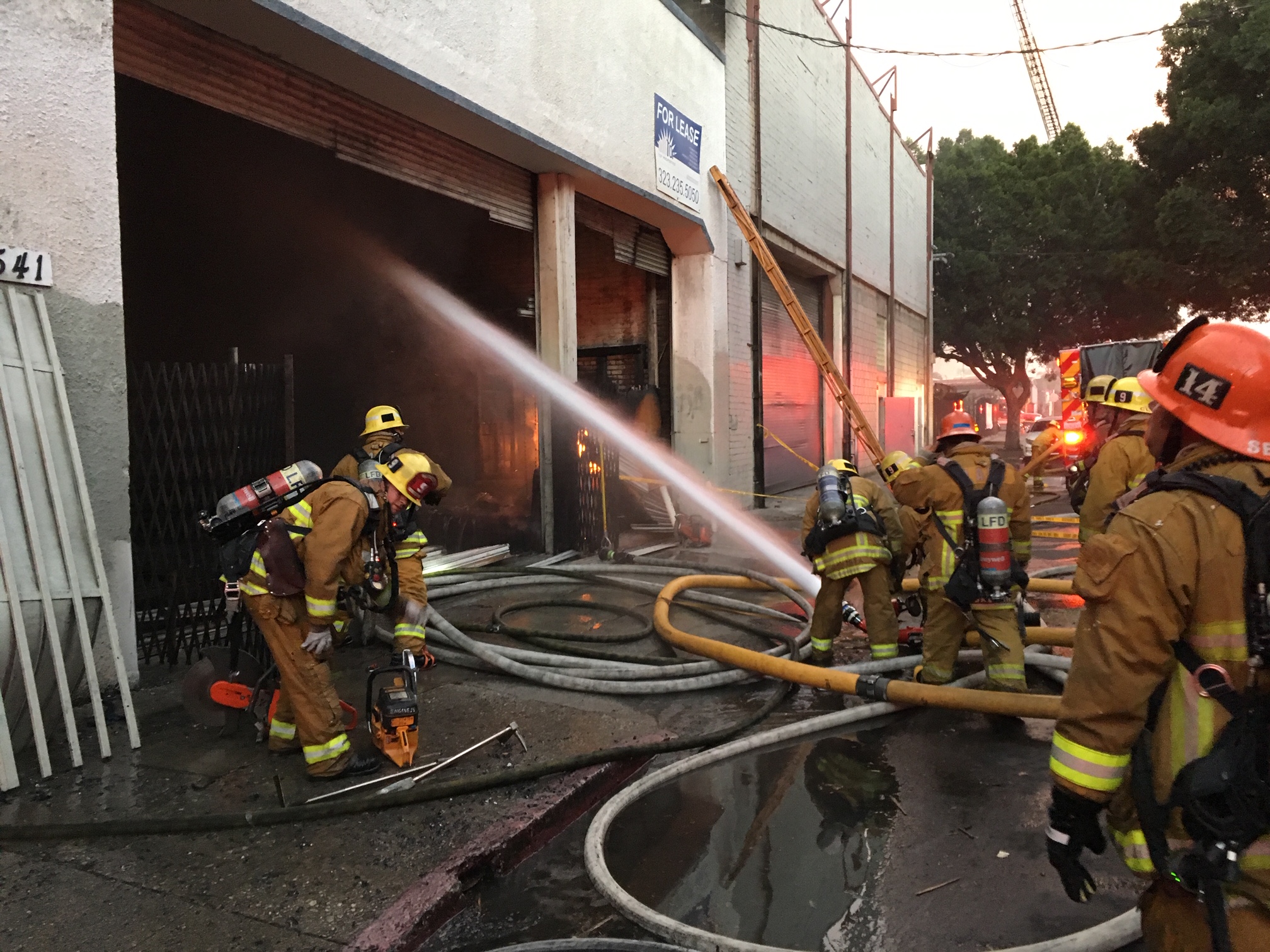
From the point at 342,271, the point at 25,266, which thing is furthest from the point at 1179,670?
the point at 342,271

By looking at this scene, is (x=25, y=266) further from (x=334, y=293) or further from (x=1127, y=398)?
(x=334, y=293)

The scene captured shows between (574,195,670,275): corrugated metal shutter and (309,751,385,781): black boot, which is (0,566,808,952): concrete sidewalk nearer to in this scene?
(309,751,385,781): black boot

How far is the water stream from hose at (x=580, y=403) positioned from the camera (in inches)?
359

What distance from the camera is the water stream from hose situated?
912 cm

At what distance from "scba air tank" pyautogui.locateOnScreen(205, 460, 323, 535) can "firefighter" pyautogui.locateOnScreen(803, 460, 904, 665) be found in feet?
9.76

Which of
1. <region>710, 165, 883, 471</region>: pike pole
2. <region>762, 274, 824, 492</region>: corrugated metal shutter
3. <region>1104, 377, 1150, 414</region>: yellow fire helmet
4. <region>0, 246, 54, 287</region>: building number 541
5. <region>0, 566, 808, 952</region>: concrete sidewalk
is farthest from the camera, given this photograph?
<region>762, 274, 824, 492</region>: corrugated metal shutter

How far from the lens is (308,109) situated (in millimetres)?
6449

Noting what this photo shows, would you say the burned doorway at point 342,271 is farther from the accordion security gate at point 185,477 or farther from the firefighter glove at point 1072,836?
the firefighter glove at point 1072,836

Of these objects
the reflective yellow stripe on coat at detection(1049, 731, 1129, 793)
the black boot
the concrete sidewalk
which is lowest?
the concrete sidewalk

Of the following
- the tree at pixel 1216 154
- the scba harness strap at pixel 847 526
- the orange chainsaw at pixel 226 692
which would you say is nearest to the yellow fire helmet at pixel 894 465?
the scba harness strap at pixel 847 526

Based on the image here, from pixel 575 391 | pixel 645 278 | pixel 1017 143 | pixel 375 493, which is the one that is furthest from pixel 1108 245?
pixel 375 493

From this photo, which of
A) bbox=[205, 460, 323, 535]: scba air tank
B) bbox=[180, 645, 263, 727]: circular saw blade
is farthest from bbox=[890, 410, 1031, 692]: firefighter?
bbox=[180, 645, 263, 727]: circular saw blade

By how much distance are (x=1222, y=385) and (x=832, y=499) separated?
3.30m

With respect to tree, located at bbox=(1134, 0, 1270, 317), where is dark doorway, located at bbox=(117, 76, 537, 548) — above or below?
below
